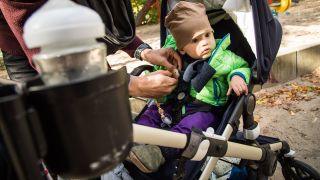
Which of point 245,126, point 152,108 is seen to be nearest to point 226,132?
point 245,126

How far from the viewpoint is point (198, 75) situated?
7.00 ft

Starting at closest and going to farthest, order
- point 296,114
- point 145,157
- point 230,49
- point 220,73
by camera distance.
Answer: point 145,157
point 220,73
point 230,49
point 296,114

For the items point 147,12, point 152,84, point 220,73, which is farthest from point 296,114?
point 147,12

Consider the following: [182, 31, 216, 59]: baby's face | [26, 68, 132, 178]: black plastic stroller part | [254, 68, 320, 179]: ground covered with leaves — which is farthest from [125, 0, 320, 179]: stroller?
[26, 68, 132, 178]: black plastic stroller part

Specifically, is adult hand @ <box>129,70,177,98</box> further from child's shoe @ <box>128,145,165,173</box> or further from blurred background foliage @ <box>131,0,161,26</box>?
blurred background foliage @ <box>131,0,161,26</box>

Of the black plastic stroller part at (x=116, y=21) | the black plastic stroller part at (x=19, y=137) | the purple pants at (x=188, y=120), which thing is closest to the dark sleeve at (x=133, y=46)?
the black plastic stroller part at (x=116, y=21)

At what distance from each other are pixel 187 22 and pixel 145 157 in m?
0.99

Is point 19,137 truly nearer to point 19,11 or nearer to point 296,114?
point 19,11

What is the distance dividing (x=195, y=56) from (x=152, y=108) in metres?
0.49

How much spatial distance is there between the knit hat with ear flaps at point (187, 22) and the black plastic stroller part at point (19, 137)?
1798 mm

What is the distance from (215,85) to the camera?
2.24m

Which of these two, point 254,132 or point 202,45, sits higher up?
point 202,45

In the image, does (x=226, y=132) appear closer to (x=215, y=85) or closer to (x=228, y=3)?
(x=215, y=85)

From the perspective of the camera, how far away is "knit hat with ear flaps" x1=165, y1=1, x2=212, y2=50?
2.24 meters
